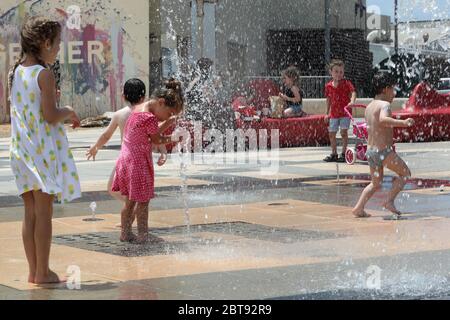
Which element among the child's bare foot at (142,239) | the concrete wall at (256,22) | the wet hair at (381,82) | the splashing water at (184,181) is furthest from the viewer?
the concrete wall at (256,22)

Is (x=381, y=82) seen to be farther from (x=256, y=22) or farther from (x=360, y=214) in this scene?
(x=256, y=22)

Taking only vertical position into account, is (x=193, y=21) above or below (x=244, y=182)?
above

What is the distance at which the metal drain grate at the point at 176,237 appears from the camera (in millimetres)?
7684

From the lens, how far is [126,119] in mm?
8727

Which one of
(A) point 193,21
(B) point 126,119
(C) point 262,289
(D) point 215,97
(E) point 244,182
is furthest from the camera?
(A) point 193,21

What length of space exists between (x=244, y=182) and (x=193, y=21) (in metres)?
22.8

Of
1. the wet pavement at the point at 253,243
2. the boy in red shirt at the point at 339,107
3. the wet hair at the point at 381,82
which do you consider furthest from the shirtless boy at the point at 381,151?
the boy in red shirt at the point at 339,107

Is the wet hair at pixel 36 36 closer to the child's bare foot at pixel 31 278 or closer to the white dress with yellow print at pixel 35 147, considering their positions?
the white dress with yellow print at pixel 35 147

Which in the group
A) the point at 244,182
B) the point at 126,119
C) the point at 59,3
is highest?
the point at 59,3

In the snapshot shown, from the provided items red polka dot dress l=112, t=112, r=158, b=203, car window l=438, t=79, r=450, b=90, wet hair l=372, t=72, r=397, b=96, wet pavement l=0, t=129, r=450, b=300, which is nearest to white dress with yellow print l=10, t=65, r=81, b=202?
wet pavement l=0, t=129, r=450, b=300

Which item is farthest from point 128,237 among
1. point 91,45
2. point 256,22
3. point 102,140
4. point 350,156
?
point 256,22
